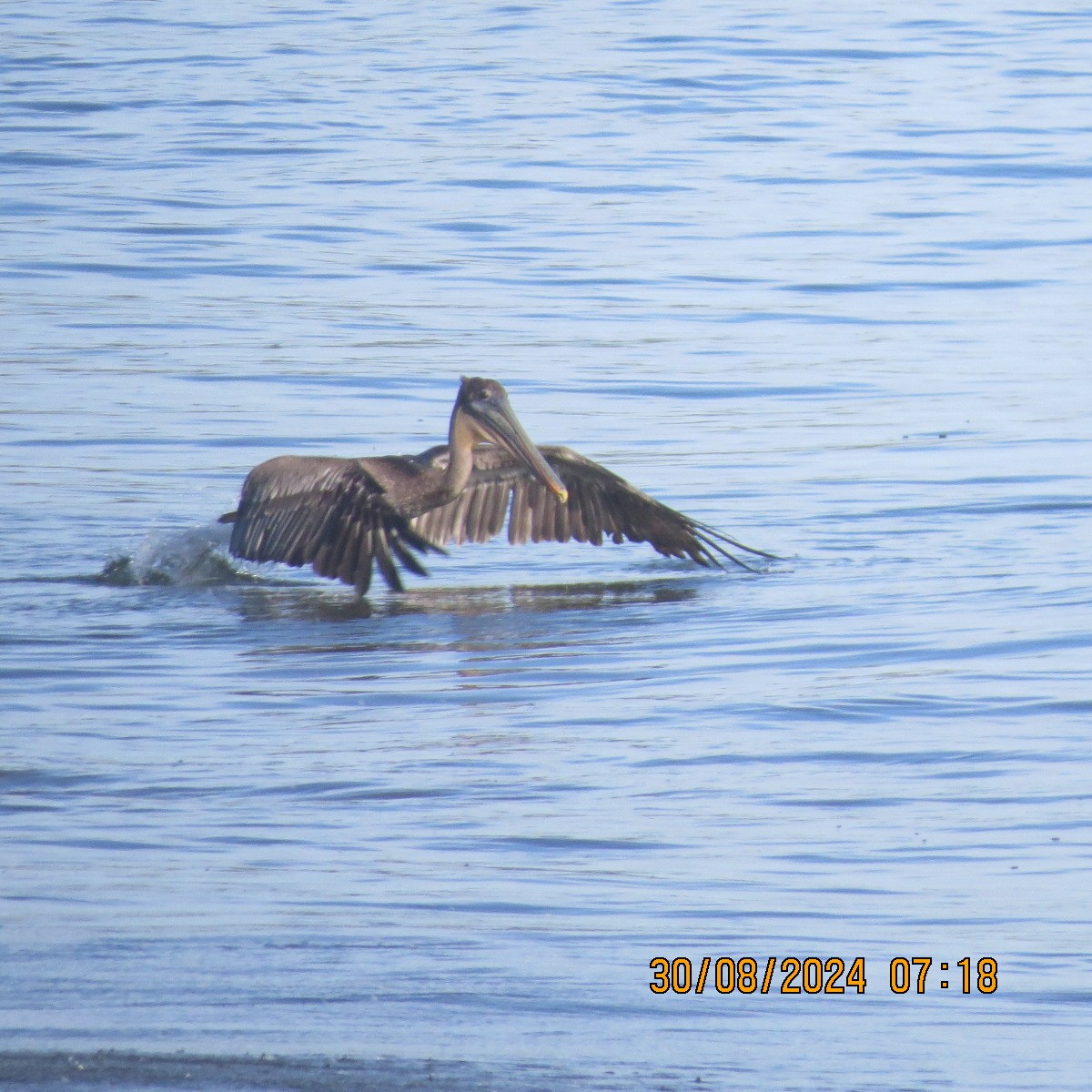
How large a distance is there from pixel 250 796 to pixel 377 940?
1.22 meters

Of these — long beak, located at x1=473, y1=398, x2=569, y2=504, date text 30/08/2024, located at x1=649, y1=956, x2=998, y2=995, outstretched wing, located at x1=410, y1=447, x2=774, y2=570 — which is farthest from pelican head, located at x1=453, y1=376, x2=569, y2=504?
date text 30/08/2024, located at x1=649, y1=956, x2=998, y2=995

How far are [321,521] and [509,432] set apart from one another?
819 millimetres

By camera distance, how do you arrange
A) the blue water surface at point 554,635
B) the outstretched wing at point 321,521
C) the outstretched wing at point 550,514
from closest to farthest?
the blue water surface at point 554,635 < the outstretched wing at point 321,521 < the outstretched wing at point 550,514

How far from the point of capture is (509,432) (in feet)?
27.8

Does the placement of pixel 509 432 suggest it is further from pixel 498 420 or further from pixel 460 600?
pixel 460 600

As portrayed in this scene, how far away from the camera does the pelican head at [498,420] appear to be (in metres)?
8.47

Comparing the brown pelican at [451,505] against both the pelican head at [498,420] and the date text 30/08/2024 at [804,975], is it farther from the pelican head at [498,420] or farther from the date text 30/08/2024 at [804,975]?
the date text 30/08/2024 at [804,975]

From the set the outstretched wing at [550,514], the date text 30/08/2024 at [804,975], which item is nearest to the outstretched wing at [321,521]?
the outstretched wing at [550,514]

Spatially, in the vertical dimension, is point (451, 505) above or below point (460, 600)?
above

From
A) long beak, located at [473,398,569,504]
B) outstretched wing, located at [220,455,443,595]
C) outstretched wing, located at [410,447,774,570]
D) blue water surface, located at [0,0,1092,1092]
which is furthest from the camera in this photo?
outstretched wing, located at [410,447,774,570]

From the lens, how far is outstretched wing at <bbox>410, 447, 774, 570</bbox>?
8812mm

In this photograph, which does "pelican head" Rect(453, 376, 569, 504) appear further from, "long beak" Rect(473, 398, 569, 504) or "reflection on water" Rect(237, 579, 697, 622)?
"reflection on water" Rect(237, 579, 697, 622)

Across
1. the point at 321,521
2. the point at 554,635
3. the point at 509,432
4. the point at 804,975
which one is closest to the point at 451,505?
the point at 509,432

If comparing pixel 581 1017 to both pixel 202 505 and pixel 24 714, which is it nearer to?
pixel 24 714
